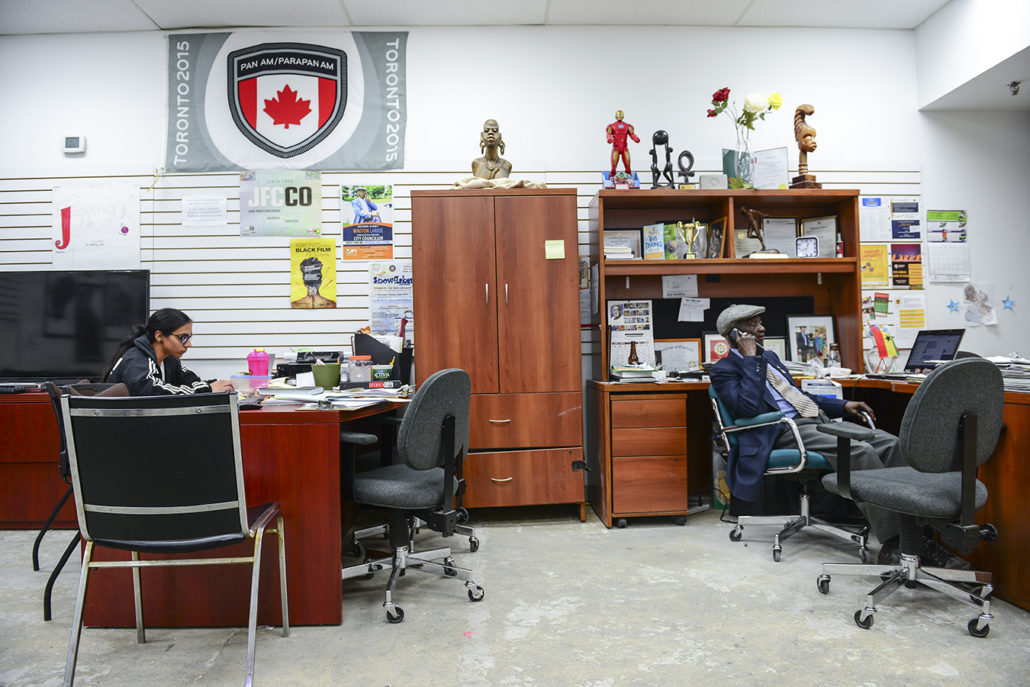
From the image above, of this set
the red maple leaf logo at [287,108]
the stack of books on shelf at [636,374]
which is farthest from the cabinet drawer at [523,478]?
the red maple leaf logo at [287,108]

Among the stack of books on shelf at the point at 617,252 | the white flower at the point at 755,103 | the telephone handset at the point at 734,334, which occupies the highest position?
the white flower at the point at 755,103

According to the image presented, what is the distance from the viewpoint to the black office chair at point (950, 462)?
222 centimetres

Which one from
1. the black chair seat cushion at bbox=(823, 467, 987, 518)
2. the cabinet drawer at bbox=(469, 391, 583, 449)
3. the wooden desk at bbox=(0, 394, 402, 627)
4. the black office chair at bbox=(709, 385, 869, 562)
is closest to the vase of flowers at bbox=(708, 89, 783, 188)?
the black office chair at bbox=(709, 385, 869, 562)

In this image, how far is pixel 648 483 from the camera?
380cm

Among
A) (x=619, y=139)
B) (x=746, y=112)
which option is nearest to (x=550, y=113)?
(x=619, y=139)

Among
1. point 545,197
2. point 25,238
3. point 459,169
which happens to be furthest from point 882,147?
point 25,238

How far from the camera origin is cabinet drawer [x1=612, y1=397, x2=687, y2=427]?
3789 mm

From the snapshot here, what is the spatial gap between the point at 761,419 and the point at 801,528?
0.66 meters

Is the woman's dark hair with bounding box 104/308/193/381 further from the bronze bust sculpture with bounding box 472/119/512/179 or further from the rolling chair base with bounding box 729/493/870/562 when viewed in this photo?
the rolling chair base with bounding box 729/493/870/562

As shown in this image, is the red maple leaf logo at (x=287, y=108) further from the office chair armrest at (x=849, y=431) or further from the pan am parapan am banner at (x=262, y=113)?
the office chair armrest at (x=849, y=431)

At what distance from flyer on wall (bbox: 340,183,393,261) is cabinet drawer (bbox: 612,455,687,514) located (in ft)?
7.11

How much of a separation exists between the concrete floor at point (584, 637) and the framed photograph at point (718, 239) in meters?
1.95

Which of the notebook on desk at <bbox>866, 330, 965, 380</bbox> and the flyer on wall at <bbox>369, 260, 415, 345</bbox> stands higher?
the flyer on wall at <bbox>369, 260, 415, 345</bbox>

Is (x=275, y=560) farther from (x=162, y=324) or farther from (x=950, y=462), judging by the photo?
(x=950, y=462)
